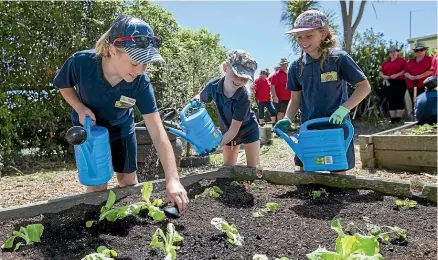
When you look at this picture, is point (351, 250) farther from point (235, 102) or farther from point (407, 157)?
point (407, 157)

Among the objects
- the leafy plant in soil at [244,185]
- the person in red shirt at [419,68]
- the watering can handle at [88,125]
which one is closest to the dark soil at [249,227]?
the leafy plant in soil at [244,185]

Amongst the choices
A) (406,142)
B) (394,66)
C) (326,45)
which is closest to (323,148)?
(326,45)

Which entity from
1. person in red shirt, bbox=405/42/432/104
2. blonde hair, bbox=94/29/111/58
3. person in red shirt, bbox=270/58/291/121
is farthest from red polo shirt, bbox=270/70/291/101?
blonde hair, bbox=94/29/111/58

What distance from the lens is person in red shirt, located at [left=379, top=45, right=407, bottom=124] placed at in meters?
9.48

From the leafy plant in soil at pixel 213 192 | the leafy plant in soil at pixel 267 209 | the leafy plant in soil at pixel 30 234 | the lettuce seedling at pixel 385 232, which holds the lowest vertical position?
the lettuce seedling at pixel 385 232

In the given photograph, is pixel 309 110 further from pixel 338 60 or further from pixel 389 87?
pixel 389 87

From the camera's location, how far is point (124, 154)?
8.65ft

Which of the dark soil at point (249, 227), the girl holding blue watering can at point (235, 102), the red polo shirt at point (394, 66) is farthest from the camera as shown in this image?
the red polo shirt at point (394, 66)

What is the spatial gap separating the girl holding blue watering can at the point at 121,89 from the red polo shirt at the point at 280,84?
24.8 feet

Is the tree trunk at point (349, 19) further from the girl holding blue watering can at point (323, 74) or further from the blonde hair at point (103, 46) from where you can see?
the blonde hair at point (103, 46)

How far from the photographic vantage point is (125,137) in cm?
262

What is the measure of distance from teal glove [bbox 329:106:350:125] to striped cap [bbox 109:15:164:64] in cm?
118

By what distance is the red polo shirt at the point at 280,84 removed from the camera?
32.6 feet

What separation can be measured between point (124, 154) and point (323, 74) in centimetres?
132
